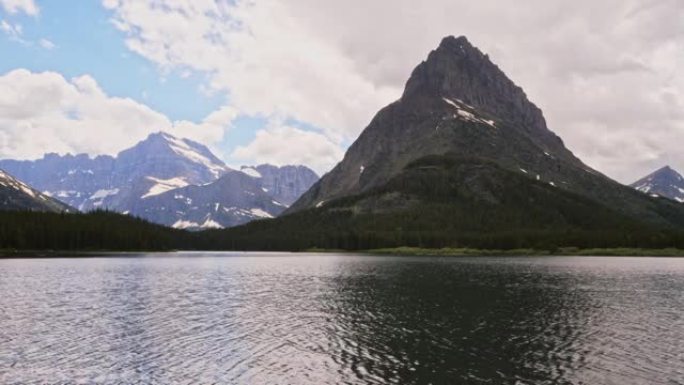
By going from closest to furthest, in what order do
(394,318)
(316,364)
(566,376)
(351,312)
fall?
(566,376), (316,364), (394,318), (351,312)

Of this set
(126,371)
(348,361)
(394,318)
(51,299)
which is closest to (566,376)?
(348,361)

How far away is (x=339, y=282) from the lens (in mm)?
131125

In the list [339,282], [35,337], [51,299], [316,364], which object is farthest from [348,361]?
[339,282]

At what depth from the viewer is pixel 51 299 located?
91.3 metres

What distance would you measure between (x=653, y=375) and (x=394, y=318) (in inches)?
1428

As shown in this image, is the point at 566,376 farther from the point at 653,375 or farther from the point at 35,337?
the point at 35,337

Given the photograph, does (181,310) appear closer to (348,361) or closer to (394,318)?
(394,318)

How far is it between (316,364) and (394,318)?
93.7 feet

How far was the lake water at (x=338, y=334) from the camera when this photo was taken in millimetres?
46781

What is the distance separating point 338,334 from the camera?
6506 centimetres

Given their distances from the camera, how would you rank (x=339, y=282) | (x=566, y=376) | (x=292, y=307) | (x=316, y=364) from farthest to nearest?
(x=339, y=282) → (x=292, y=307) → (x=316, y=364) → (x=566, y=376)

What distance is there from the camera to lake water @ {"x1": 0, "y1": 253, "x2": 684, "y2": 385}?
46781 mm

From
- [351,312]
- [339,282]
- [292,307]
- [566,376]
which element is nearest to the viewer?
[566,376]

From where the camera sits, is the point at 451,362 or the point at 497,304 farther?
the point at 497,304
